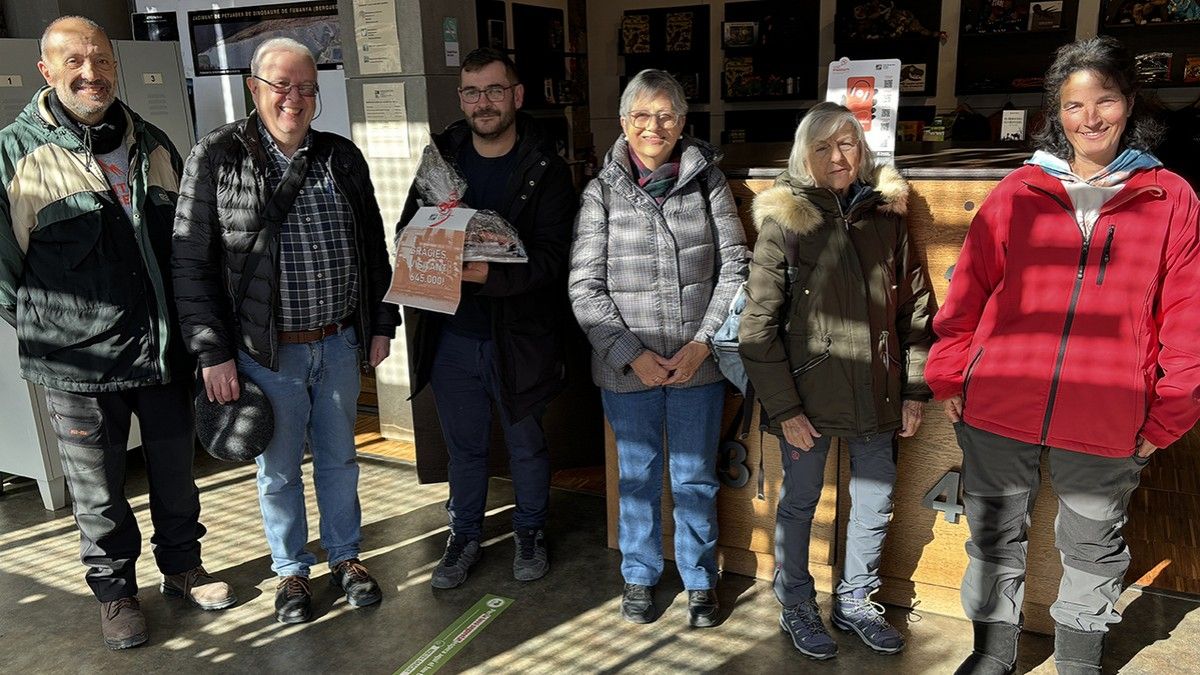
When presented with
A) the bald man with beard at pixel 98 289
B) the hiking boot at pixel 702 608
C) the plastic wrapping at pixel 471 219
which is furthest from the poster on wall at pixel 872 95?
the bald man with beard at pixel 98 289

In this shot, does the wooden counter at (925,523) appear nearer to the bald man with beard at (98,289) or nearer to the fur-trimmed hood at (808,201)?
the fur-trimmed hood at (808,201)

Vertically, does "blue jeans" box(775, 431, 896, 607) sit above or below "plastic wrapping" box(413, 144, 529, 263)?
below

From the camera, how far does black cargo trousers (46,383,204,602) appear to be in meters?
2.77

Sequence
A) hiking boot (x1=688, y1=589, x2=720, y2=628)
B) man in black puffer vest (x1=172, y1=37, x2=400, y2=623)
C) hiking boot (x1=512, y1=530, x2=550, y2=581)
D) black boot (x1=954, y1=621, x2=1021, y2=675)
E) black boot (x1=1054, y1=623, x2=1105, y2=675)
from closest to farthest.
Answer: black boot (x1=1054, y1=623, x2=1105, y2=675), black boot (x1=954, y1=621, x2=1021, y2=675), man in black puffer vest (x1=172, y1=37, x2=400, y2=623), hiking boot (x1=688, y1=589, x2=720, y2=628), hiking boot (x1=512, y1=530, x2=550, y2=581)

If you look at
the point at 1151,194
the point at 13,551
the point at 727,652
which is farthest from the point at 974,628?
the point at 13,551

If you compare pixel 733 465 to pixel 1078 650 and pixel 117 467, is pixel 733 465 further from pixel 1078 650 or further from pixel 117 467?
pixel 117 467

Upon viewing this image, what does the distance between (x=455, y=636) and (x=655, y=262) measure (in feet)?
4.43

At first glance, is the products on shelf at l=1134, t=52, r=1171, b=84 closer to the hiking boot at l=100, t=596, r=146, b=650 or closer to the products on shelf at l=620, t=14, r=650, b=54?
the products on shelf at l=620, t=14, r=650, b=54

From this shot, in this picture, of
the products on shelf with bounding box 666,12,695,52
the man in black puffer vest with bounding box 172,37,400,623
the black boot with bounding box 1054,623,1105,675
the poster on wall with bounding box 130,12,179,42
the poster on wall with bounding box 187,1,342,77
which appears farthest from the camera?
the products on shelf with bounding box 666,12,695,52

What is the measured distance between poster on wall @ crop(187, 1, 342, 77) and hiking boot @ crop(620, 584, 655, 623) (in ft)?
10.6

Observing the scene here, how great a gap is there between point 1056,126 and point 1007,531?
1.07m

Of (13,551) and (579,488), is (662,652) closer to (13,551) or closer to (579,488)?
(579,488)

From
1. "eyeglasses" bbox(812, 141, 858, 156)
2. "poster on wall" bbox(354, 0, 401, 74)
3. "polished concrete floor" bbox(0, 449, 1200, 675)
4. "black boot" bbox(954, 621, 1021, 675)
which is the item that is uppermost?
"poster on wall" bbox(354, 0, 401, 74)

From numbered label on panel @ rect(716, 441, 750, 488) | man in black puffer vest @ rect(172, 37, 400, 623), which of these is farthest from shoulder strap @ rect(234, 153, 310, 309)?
numbered label on panel @ rect(716, 441, 750, 488)
